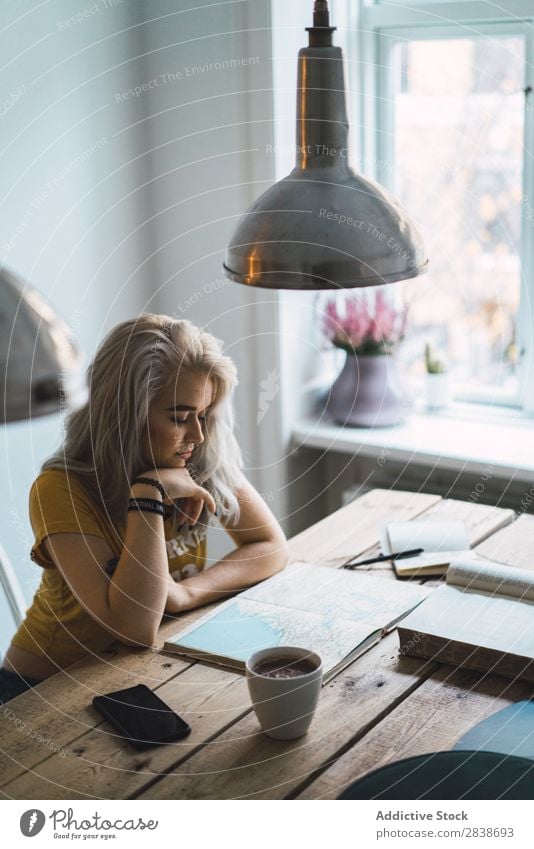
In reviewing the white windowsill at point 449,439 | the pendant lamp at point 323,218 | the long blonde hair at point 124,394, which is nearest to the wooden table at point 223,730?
the long blonde hair at point 124,394

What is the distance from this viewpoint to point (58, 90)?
2.29m

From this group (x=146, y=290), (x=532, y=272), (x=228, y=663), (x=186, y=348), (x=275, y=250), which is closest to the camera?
(x=275, y=250)

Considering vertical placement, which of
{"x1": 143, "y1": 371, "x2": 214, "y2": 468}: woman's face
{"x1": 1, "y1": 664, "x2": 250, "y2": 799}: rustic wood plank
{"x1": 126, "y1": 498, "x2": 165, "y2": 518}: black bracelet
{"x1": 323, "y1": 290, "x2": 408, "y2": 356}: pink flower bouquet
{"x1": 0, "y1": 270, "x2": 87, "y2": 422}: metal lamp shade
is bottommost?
{"x1": 1, "y1": 664, "x2": 250, "y2": 799}: rustic wood plank

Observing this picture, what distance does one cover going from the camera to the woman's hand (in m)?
1.57

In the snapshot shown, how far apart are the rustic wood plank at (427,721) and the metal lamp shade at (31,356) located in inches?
24.0

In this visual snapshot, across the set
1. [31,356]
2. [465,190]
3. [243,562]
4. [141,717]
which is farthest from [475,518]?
[31,356]

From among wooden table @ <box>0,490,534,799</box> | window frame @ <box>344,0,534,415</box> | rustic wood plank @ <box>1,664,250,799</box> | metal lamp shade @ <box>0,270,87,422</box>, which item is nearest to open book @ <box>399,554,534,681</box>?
wooden table @ <box>0,490,534,799</box>

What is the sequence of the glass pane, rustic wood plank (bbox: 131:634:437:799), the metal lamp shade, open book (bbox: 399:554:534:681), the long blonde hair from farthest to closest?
1. the glass pane
2. the long blonde hair
3. open book (bbox: 399:554:534:681)
4. rustic wood plank (bbox: 131:634:437:799)
5. the metal lamp shade

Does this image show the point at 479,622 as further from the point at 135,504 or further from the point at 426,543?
the point at 135,504

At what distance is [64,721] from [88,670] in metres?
0.13

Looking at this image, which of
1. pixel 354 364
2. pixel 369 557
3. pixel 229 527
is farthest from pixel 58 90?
pixel 369 557

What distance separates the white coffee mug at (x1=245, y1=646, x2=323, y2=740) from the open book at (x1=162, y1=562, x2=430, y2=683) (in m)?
0.13

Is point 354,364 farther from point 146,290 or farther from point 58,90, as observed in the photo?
point 58,90

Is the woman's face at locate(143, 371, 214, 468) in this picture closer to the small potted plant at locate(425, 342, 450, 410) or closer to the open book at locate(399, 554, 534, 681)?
the open book at locate(399, 554, 534, 681)
